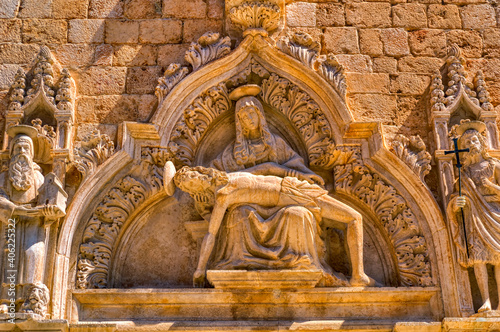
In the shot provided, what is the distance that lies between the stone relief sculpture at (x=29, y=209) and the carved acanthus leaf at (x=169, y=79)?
119 centimetres

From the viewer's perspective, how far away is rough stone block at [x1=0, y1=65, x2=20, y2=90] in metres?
8.07

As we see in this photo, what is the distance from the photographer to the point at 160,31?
27.5 feet

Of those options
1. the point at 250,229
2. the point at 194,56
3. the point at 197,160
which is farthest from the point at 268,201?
the point at 194,56

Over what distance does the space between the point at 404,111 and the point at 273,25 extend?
1.52m

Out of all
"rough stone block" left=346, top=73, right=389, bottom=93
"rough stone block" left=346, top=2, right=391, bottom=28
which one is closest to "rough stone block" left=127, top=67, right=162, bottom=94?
"rough stone block" left=346, top=73, right=389, bottom=93

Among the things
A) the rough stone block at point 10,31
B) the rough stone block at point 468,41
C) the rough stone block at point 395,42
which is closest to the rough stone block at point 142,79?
the rough stone block at point 10,31

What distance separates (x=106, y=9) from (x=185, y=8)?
31.2 inches

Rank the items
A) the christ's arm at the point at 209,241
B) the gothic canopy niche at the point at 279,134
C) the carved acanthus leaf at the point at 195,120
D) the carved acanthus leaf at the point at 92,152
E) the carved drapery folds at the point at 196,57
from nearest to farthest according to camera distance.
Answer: the christ's arm at the point at 209,241, the gothic canopy niche at the point at 279,134, the carved acanthus leaf at the point at 92,152, the carved acanthus leaf at the point at 195,120, the carved drapery folds at the point at 196,57

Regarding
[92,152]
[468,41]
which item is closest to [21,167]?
[92,152]

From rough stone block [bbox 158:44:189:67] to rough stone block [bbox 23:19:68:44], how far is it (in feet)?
3.20

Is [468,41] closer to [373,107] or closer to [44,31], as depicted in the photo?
[373,107]

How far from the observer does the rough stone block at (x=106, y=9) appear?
27.7 feet

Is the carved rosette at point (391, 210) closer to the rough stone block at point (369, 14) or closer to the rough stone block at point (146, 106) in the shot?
the rough stone block at point (369, 14)

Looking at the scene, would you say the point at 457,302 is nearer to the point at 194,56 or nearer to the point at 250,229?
the point at 250,229
